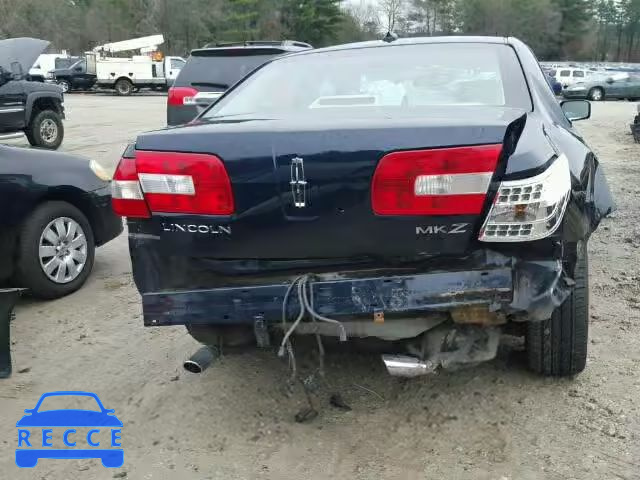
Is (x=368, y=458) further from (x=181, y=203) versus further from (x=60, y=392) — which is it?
(x=60, y=392)

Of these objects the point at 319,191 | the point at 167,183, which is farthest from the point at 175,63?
the point at 319,191

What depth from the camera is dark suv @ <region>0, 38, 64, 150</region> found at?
11984 mm

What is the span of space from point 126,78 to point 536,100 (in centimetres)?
3541

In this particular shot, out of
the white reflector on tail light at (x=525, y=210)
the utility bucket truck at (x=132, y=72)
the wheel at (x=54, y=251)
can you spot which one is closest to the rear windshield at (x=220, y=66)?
the wheel at (x=54, y=251)

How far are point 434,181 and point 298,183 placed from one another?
19.9 inches

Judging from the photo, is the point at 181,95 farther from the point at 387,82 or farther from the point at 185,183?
the point at 185,183

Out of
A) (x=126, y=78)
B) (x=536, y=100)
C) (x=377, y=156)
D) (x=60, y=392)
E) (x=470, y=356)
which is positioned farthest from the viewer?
(x=126, y=78)

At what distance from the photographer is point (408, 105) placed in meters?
3.08

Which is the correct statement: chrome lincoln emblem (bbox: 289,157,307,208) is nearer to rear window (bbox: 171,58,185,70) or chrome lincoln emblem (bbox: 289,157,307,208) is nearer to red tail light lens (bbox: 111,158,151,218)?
red tail light lens (bbox: 111,158,151,218)

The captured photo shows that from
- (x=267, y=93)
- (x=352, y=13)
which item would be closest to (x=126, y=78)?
(x=267, y=93)

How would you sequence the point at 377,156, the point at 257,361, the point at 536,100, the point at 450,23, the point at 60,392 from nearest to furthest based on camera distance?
the point at 377,156 < the point at 536,100 < the point at 60,392 < the point at 257,361 < the point at 450,23

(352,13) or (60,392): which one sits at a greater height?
(352,13)

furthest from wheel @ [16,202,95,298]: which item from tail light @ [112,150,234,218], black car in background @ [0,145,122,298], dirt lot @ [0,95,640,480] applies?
tail light @ [112,150,234,218]

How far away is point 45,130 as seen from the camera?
42.1 feet
